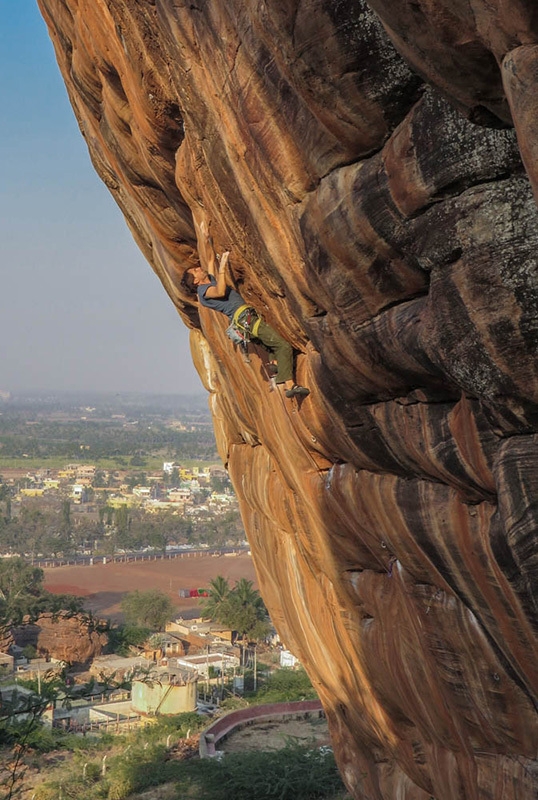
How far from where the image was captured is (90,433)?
19750 cm

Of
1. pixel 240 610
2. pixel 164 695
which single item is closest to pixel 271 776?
pixel 164 695

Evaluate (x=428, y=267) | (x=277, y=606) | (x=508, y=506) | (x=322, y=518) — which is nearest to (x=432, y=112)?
(x=428, y=267)

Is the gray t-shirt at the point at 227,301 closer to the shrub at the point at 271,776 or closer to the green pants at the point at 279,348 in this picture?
the green pants at the point at 279,348

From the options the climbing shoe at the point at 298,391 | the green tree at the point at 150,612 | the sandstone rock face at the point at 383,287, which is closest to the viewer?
the sandstone rock face at the point at 383,287

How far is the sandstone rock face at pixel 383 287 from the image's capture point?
3908 mm

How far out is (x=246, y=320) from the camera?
7309 millimetres

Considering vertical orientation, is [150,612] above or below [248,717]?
below

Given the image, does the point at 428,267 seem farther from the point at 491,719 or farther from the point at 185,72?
the point at 491,719

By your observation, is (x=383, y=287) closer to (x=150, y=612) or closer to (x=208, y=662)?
(x=208, y=662)

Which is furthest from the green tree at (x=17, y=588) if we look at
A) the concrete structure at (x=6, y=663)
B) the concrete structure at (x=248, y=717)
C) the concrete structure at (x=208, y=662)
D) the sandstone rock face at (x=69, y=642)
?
the concrete structure at (x=248, y=717)

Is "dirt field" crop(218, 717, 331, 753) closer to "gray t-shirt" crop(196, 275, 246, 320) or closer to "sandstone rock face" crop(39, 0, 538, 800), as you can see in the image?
"sandstone rock face" crop(39, 0, 538, 800)

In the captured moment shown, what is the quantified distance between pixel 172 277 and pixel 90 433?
19279cm

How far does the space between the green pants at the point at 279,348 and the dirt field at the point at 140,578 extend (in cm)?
4445

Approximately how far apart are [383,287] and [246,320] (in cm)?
243
